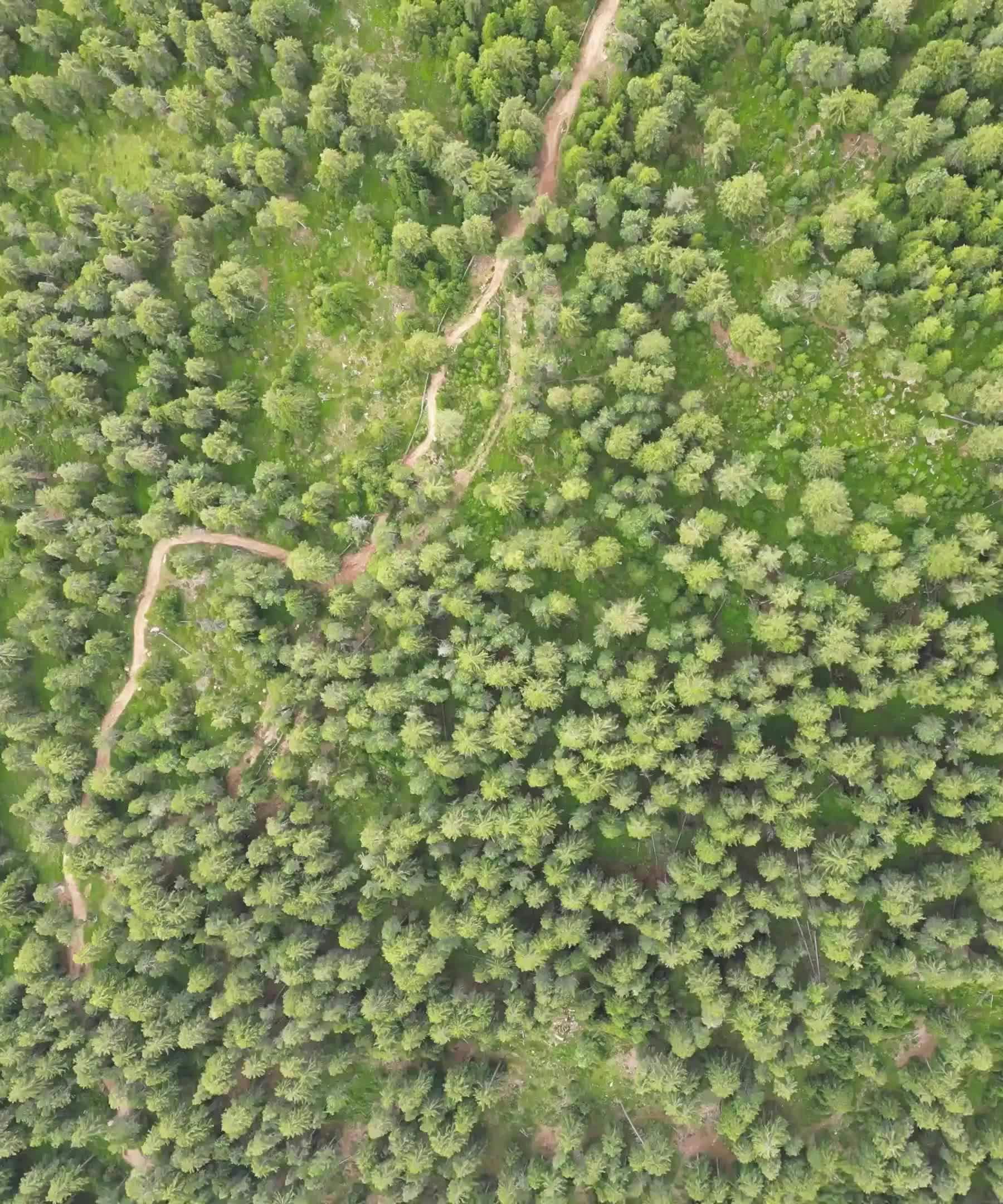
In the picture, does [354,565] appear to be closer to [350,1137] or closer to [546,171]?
[546,171]

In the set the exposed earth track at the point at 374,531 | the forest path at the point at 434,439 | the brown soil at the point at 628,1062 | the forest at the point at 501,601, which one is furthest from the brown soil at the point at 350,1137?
the forest path at the point at 434,439

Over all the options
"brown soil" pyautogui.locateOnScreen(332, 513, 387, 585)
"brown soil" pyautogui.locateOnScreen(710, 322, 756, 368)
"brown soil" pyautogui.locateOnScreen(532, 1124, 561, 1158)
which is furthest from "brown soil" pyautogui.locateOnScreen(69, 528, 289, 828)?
"brown soil" pyautogui.locateOnScreen(532, 1124, 561, 1158)

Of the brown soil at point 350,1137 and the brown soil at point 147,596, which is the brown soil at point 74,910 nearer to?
the brown soil at point 147,596

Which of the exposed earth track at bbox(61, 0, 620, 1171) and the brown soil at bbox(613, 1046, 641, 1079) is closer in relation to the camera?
the exposed earth track at bbox(61, 0, 620, 1171)

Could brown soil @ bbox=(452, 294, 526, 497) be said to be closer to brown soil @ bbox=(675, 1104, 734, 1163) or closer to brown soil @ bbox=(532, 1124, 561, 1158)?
brown soil @ bbox=(532, 1124, 561, 1158)

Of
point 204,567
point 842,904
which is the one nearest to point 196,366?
point 204,567

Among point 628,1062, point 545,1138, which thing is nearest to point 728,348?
point 628,1062
